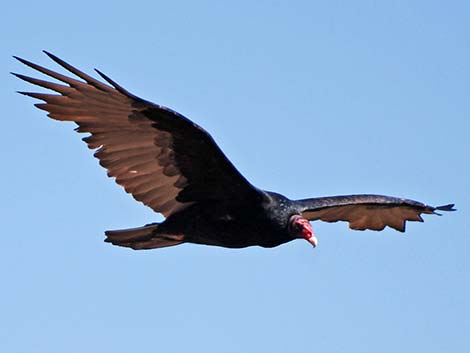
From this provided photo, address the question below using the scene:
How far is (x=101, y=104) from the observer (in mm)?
12953

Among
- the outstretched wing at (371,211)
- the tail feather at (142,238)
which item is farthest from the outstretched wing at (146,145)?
the outstretched wing at (371,211)

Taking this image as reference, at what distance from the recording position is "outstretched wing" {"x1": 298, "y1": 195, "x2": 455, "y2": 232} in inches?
593

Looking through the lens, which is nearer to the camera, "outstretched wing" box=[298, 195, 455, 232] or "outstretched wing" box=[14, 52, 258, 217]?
"outstretched wing" box=[14, 52, 258, 217]

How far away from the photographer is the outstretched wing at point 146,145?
1268cm

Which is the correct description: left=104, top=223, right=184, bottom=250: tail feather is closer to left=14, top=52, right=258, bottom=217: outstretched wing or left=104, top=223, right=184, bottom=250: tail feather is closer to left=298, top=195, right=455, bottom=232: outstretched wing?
left=14, top=52, right=258, bottom=217: outstretched wing

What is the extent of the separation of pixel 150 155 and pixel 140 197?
53 cm

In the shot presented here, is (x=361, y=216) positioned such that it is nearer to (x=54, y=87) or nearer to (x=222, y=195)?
(x=222, y=195)

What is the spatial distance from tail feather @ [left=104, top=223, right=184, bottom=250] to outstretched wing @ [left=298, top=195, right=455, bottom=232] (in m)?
1.72

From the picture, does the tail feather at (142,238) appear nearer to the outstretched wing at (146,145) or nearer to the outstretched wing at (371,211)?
the outstretched wing at (146,145)

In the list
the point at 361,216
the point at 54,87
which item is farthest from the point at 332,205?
the point at 54,87

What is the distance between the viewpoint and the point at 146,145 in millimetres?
13344

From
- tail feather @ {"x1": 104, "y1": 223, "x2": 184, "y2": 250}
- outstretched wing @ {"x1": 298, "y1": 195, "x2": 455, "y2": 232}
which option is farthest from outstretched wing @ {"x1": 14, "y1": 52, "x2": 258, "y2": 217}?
outstretched wing @ {"x1": 298, "y1": 195, "x2": 455, "y2": 232}

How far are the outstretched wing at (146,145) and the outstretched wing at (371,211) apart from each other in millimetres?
1736

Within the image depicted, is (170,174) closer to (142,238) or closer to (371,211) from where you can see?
(142,238)
